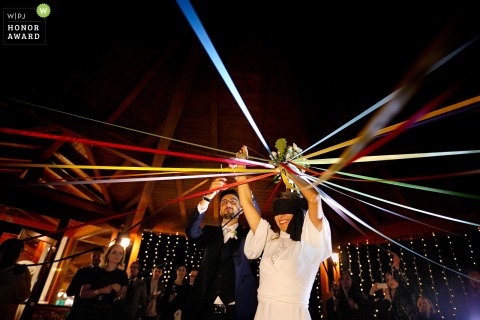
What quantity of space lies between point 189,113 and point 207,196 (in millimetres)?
4275

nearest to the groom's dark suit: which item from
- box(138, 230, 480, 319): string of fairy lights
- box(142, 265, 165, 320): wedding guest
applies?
box(138, 230, 480, 319): string of fairy lights

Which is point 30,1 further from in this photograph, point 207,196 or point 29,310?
point 29,310

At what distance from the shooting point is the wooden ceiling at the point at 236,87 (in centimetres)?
448

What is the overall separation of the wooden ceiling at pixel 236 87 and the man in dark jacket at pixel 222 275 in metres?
0.82

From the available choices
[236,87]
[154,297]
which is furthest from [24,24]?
[154,297]

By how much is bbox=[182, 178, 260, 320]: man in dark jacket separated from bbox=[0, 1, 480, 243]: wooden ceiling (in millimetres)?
818

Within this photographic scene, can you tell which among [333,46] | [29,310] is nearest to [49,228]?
[29,310]

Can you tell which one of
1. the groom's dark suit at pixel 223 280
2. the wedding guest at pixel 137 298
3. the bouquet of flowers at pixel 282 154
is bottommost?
the wedding guest at pixel 137 298

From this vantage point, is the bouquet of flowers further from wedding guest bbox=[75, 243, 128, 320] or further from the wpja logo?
the wpja logo

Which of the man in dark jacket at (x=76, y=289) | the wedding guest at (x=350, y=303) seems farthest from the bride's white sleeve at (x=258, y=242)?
the wedding guest at (x=350, y=303)

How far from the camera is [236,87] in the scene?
239 inches

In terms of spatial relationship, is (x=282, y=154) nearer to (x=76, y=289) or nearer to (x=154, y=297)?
(x=76, y=289)

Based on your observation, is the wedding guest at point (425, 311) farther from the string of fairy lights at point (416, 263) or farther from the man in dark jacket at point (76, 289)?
the man in dark jacket at point (76, 289)

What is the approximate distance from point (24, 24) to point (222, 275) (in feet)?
18.4
